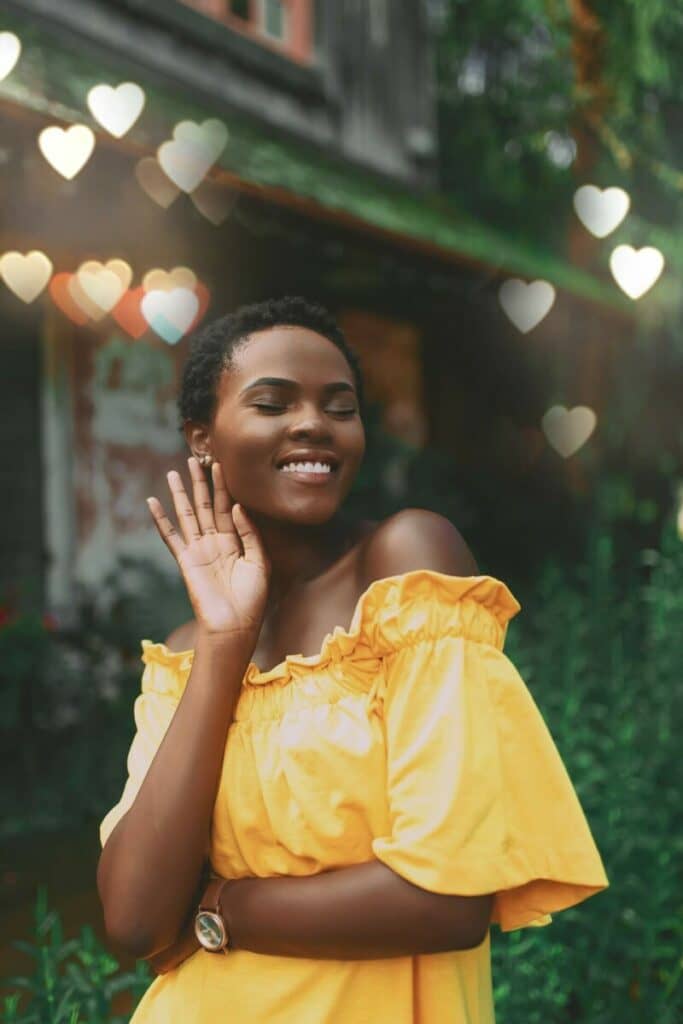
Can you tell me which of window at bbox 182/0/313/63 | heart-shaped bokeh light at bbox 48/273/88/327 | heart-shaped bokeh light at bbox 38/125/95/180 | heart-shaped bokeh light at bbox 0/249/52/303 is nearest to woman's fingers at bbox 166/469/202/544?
heart-shaped bokeh light at bbox 38/125/95/180

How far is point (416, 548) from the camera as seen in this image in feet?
4.61

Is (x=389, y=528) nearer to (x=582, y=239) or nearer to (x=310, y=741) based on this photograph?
(x=310, y=741)

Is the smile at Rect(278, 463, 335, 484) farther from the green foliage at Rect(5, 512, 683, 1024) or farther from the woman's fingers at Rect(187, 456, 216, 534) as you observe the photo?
the green foliage at Rect(5, 512, 683, 1024)

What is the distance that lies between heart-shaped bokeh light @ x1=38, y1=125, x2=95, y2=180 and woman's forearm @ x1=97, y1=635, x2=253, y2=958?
286cm

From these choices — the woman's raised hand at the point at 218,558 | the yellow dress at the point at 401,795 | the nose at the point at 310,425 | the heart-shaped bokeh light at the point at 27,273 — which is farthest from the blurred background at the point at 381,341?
the nose at the point at 310,425

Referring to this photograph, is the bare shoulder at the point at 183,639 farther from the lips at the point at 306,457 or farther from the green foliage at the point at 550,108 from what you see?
the green foliage at the point at 550,108

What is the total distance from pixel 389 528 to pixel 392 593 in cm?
10

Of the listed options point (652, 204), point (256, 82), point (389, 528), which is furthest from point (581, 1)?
point (389, 528)

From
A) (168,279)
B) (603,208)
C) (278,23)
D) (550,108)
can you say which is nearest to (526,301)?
(603,208)

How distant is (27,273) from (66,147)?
53cm

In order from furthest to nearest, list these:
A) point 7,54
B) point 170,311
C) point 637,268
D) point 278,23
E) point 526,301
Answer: point 278,23, point 526,301, point 170,311, point 637,268, point 7,54

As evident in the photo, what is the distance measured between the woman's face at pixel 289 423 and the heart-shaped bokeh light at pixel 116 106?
2937 mm

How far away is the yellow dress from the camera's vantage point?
128 cm

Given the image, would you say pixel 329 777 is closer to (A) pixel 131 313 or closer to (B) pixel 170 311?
(B) pixel 170 311
